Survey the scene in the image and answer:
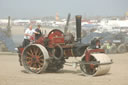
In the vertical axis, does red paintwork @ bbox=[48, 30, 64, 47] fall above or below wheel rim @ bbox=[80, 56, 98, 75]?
above

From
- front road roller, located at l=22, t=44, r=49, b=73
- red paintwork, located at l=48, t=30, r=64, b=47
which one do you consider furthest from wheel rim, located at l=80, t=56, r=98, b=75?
front road roller, located at l=22, t=44, r=49, b=73

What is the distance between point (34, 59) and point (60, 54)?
0.91 m

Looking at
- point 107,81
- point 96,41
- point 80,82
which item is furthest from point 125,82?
point 96,41

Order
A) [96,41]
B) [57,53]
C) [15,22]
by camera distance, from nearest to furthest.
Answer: [96,41]
[57,53]
[15,22]

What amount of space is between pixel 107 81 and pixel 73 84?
1.02 meters

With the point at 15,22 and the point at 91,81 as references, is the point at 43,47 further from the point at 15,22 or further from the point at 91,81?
the point at 15,22

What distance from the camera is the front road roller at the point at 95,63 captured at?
1096 cm

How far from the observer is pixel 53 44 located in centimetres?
1207

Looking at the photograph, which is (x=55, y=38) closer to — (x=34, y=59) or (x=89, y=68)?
(x=34, y=59)

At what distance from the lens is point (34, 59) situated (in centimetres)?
1216

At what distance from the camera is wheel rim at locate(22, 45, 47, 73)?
11977 millimetres

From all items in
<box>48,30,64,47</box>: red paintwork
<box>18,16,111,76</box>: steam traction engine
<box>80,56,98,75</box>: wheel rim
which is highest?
<box>48,30,64,47</box>: red paintwork

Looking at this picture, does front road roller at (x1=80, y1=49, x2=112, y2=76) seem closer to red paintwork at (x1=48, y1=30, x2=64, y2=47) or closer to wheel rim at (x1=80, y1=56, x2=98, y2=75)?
wheel rim at (x1=80, y1=56, x2=98, y2=75)

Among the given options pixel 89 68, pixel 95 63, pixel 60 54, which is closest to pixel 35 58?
pixel 60 54
